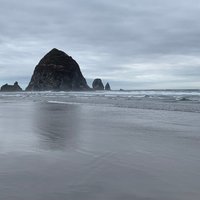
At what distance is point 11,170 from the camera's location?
198 inches

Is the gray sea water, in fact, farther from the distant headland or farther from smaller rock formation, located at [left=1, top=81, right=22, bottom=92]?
smaller rock formation, located at [left=1, top=81, right=22, bottom=92]

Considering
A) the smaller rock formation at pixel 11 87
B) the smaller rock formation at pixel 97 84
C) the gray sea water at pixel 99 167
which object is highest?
the smaller rock formation at pixel 97 84

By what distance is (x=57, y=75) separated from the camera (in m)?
126

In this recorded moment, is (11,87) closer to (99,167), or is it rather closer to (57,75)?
(57,75)

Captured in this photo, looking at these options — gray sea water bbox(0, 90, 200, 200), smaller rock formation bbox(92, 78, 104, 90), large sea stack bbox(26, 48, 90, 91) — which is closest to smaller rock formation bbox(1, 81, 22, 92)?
large sea stack bbox(26, 48, 90, 91)

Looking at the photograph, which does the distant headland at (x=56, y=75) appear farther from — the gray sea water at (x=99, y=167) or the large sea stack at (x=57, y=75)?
the gray sea water at (x=99, y=167)

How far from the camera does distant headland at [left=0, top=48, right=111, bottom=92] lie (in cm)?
12344

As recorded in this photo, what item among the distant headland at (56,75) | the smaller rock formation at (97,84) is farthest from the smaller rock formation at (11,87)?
the smaller rock formation at (97,84)

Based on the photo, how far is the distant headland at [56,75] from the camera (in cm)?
12344

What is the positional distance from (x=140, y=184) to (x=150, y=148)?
107 inches

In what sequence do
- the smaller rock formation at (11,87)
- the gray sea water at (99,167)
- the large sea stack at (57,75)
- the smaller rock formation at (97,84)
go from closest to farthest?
the gray sea water at (99,167) < the large sea stack at (57,75) < the smaller rock formation at (11,87) < the smaller rock formation at (97,84)

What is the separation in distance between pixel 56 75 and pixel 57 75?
1.30 ft

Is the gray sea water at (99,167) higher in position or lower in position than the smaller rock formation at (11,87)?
lower

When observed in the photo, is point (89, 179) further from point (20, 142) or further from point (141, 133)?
point (141, 133)
